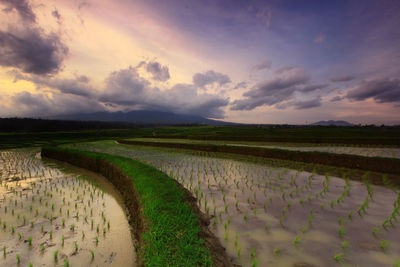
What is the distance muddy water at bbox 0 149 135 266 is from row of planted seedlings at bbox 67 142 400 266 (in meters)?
2.34

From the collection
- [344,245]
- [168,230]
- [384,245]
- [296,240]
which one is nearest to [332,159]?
[384,245]

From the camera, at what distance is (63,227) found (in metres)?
4.04

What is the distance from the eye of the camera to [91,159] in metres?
10.6

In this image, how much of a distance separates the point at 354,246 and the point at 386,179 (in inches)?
265

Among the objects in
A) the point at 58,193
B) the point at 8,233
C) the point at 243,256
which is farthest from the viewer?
the point at 58,193

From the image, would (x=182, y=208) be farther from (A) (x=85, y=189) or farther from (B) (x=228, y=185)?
(A) (x=85, y=189)

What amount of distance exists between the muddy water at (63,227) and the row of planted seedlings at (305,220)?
2.34m

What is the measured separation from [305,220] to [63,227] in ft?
20.0

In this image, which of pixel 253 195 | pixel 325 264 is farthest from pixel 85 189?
pixel 325 264

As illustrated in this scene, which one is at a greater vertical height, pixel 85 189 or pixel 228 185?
pixel 228 185

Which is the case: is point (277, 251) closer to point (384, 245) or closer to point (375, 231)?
point (384, 245)

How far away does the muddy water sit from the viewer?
3086mm

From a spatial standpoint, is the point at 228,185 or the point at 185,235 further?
the point at 228,185

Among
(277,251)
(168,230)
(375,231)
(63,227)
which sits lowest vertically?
(63,227)
